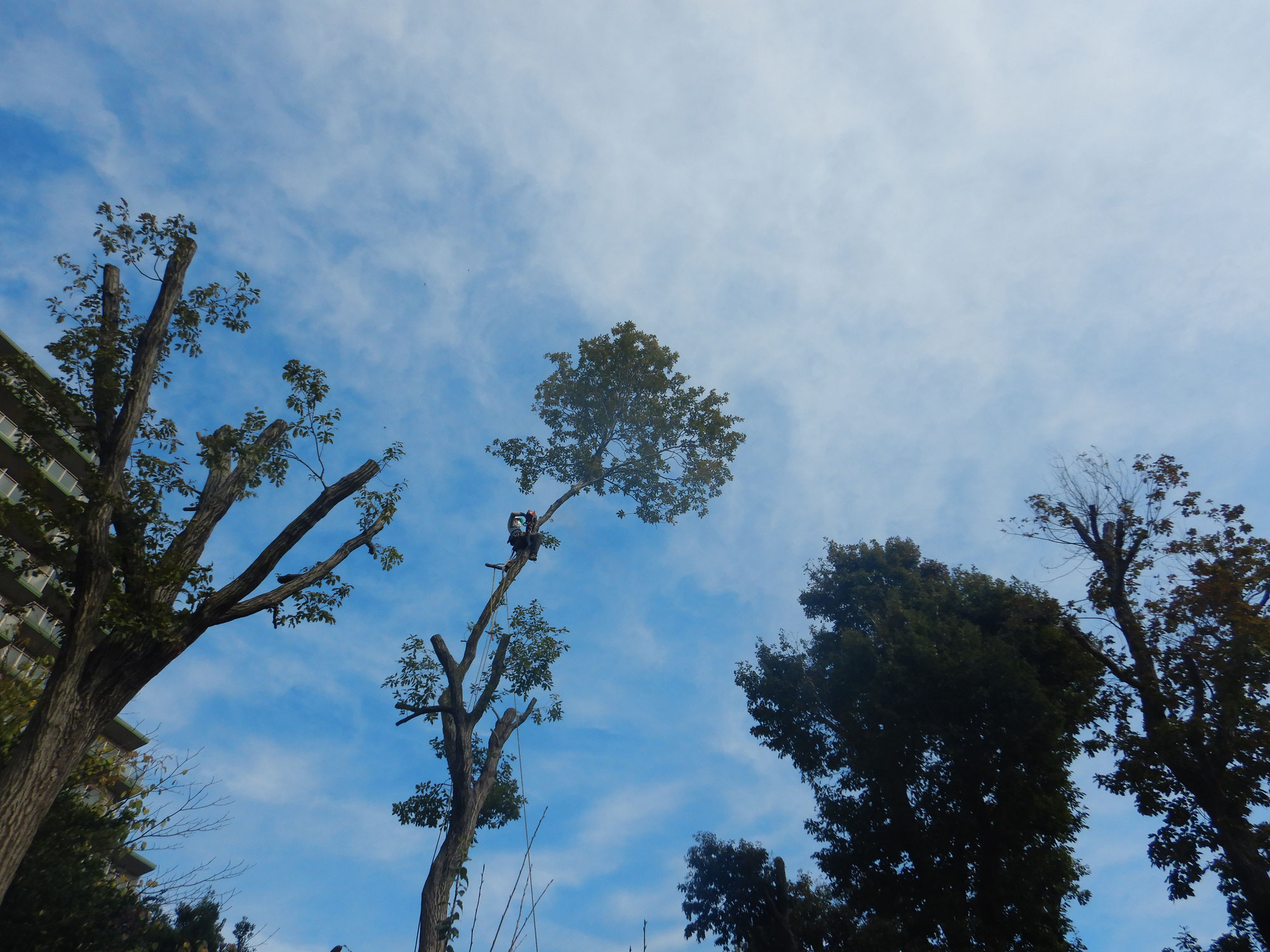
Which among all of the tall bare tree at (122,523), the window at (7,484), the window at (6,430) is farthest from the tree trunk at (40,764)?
the window at (6,430)

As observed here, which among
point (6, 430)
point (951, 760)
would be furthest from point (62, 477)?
point (951, 760)

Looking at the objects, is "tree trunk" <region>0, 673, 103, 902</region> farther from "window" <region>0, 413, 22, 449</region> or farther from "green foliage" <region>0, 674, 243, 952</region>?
A: "window" <region>0, 413, 22, 449</region>

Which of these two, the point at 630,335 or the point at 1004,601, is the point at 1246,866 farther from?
the point at 630,335

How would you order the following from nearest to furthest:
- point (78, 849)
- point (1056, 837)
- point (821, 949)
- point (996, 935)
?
point (78, 849) < point (996, 935) < point (1056, 837) < point (821, 949)


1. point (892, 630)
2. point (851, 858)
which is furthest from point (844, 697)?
point (851, 858)

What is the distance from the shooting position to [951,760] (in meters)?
15.4

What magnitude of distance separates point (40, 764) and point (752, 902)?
1849 centimetres

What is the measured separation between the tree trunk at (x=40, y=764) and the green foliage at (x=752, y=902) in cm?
1592

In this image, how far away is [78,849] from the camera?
12625 mm

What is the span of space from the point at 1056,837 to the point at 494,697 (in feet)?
39.9

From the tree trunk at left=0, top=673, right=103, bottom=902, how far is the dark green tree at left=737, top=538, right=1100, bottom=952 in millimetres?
13766

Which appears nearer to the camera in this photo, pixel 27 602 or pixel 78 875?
pixel 78 875

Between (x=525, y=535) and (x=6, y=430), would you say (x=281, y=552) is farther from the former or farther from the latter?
(x=6, y=430)

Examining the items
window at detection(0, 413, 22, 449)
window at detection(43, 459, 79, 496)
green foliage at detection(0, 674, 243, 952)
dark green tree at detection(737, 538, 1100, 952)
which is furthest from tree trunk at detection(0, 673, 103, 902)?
window at detection(43, 459, 79, 496)
